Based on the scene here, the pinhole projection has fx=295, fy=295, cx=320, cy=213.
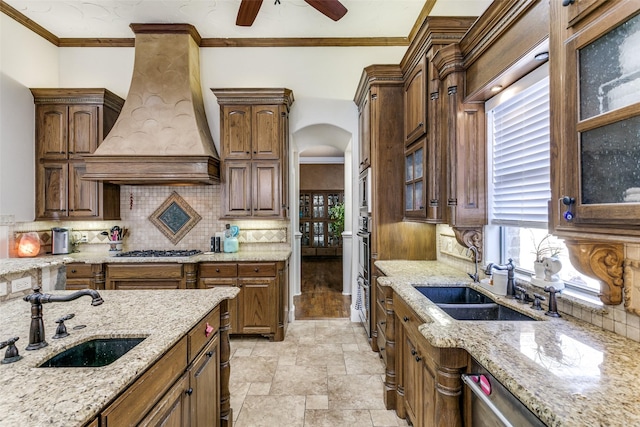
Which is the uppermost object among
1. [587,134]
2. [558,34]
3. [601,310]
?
[558,34]

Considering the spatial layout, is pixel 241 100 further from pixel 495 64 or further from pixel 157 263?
pixel 495 64

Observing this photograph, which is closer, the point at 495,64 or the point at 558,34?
the point at 558,34

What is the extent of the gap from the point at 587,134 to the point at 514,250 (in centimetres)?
126

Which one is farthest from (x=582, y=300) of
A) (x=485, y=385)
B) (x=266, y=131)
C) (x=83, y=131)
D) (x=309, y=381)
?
(x=83, y=131)

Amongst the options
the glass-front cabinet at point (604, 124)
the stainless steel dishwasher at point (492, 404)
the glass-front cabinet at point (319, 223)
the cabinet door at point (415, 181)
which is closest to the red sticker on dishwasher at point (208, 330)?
the stainless steel dishwasher at point (492, 404)

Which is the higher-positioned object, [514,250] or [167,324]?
[514,250]

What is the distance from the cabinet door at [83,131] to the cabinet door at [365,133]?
10.5 ft

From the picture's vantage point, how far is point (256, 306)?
10.8ft

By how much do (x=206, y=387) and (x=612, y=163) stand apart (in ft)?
6.47

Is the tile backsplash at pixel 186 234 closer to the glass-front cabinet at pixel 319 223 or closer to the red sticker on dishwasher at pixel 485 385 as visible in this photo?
the red sticker on dishwasher at pixel 485 385

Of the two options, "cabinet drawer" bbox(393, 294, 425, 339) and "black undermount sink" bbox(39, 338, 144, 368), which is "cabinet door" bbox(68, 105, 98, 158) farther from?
"cabinet drawer" bbox(393, 294, 425, 339)

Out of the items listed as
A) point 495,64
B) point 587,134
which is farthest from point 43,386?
point 495,64

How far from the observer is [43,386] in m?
0.82

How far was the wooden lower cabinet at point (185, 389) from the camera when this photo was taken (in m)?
0.94
